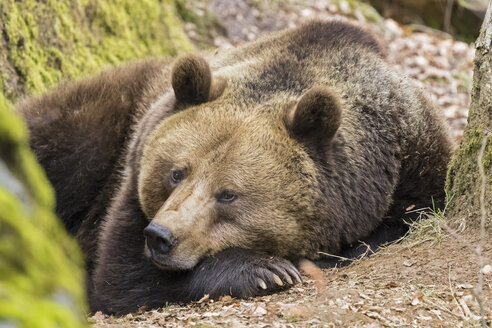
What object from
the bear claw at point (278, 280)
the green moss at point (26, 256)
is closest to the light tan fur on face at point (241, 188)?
the bear claw at point (278, 280)

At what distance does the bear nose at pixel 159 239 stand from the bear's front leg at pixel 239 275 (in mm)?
417

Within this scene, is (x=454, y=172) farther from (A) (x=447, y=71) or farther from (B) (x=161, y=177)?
(A) (x=447, y=71)

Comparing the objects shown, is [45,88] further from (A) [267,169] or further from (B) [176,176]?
(A) [267,169]

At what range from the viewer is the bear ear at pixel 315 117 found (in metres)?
5.10

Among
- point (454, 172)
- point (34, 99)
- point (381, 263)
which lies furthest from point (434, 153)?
point (34, 99)

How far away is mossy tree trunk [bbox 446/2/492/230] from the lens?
519cm

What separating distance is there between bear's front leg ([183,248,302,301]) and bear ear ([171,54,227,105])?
56.7 inches

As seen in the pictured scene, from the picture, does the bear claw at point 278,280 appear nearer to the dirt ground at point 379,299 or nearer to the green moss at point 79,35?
the dirt ground at point 379,299

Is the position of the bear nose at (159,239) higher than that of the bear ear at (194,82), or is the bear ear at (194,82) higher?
the bear ear at (194,82)

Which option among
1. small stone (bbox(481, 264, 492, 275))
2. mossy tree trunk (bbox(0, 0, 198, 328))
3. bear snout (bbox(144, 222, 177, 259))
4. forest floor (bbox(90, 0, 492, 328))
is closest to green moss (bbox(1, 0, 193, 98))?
mossy tree trunk (bbox(0, 0, 198, 328))

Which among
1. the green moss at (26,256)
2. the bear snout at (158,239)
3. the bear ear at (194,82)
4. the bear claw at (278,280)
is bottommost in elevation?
the bear claw at (278,280)

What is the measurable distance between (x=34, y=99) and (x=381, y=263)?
4.63m

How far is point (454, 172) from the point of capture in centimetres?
562

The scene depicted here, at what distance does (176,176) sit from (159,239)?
2.29ft
